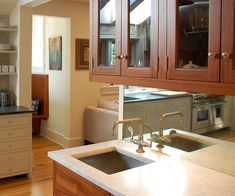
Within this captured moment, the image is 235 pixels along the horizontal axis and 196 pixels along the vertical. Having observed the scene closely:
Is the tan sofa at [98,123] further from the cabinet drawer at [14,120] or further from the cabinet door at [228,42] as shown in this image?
the cabinet door at [228,42]

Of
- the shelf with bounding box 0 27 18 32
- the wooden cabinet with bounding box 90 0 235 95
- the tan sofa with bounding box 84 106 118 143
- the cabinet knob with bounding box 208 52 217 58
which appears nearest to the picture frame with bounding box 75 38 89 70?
the tan sofa with bounding box 84 106 118 143

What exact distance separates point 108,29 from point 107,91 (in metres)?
3.78

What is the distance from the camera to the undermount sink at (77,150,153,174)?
7.22 feet

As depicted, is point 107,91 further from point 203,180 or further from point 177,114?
point 203,180

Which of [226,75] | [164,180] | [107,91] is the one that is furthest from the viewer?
[107,91]

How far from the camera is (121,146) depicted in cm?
233

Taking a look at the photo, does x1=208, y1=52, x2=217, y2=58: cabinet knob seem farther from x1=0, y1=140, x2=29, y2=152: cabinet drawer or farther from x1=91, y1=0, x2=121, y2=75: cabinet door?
x1=0, y1=140, x2=29, y2=152: cabinet drawer

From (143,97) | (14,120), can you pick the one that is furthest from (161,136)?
(14,120)

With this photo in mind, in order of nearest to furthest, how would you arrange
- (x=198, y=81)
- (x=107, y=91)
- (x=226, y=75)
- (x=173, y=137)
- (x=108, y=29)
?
1. (x=226, y=75)
2. (x=198, y=81)
3. (x=108, y=29)
4. (x=173, y=137)
5. (x=107, y=91)

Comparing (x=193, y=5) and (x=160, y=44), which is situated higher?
(x=193, y=5)

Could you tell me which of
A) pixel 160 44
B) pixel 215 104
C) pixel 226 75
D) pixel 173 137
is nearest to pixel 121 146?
pixel 173 137

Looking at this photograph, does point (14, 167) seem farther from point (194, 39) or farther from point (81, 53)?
point (194, 39)

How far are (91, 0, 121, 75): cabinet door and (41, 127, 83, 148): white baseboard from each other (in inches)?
134

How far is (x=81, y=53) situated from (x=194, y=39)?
12.9ft
